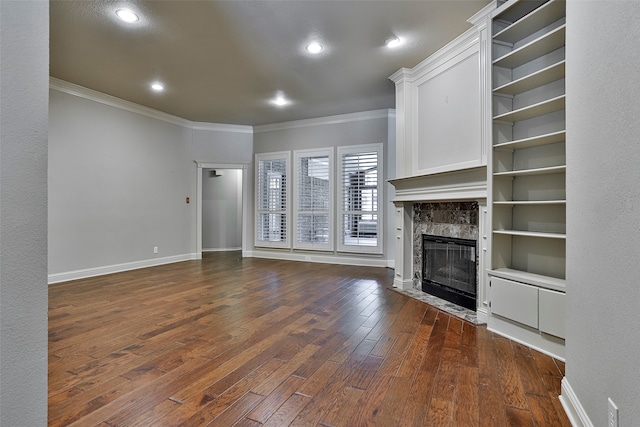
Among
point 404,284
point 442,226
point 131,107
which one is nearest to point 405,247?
point 404,284

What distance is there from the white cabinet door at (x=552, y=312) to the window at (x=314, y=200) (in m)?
4.13

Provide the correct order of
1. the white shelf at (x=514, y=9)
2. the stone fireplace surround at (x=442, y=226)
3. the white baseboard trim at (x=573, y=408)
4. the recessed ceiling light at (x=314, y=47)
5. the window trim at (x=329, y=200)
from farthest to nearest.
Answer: the window trim at (x=329, y=200) < the recessed ceiling light at (x=314, y=47) < the stone fireplace surround at (x=442, y=226) < the white shelf at (x=514, y=9) < the white baseboard trim at (x=573, y=408)

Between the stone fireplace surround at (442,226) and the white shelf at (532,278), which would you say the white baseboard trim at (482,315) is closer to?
the stone fireplace surround at (442,226)

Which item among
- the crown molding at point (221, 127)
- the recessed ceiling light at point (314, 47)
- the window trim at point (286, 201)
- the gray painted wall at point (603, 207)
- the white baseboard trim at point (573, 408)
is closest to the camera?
the gray painted wall at point (603, 207)

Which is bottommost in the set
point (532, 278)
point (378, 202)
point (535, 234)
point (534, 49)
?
point (532, 278)

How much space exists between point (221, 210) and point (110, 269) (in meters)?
3.41

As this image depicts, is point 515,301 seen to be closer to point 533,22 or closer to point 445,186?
point 445,186

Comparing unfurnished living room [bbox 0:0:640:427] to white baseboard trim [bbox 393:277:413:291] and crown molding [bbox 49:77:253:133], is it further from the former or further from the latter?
white baseboard trim [bbox 393:277:413:291]

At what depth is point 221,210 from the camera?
8.49 m

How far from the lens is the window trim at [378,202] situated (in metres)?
5.88

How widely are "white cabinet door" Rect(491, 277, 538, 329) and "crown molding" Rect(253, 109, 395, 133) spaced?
3896 mm

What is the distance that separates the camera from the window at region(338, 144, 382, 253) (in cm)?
592

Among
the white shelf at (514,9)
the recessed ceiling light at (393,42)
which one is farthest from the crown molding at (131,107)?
the white shelf at (514,9)

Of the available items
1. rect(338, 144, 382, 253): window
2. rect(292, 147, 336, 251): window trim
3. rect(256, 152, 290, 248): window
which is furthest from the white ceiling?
rect(256, 152, 290, 248): window
